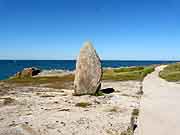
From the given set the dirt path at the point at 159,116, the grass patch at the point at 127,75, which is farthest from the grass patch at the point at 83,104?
the grass patch at the point at 127,75

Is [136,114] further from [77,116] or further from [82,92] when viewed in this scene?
[82,92]

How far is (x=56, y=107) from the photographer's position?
82.6 ft

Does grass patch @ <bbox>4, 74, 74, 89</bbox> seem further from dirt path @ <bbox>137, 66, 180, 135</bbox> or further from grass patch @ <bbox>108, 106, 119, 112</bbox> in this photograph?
grass patch @ <bbox>108, 106, 119, 112</bbox>

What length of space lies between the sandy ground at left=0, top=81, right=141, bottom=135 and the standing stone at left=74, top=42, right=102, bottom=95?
1415 millimetres

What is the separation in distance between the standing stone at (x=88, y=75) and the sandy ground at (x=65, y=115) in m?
1.42

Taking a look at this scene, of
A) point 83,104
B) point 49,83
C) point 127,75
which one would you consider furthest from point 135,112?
point 127,75

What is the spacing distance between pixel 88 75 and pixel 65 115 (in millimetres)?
10533

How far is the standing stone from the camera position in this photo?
32.0 metres

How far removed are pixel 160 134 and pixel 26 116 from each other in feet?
30.5

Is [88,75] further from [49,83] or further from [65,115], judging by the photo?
[49,83]

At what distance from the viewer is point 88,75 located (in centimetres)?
3206

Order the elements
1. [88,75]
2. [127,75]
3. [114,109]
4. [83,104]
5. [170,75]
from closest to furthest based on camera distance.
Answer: [114,109] → [83,104] → [88,75] → [170,75] → [127,75]

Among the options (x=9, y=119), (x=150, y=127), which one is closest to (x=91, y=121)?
(x=150, y=127)

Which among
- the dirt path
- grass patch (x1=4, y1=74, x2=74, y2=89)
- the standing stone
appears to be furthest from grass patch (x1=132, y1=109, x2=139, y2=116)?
grass patch (x1=4, y1=74, x2=74, y2=89)
